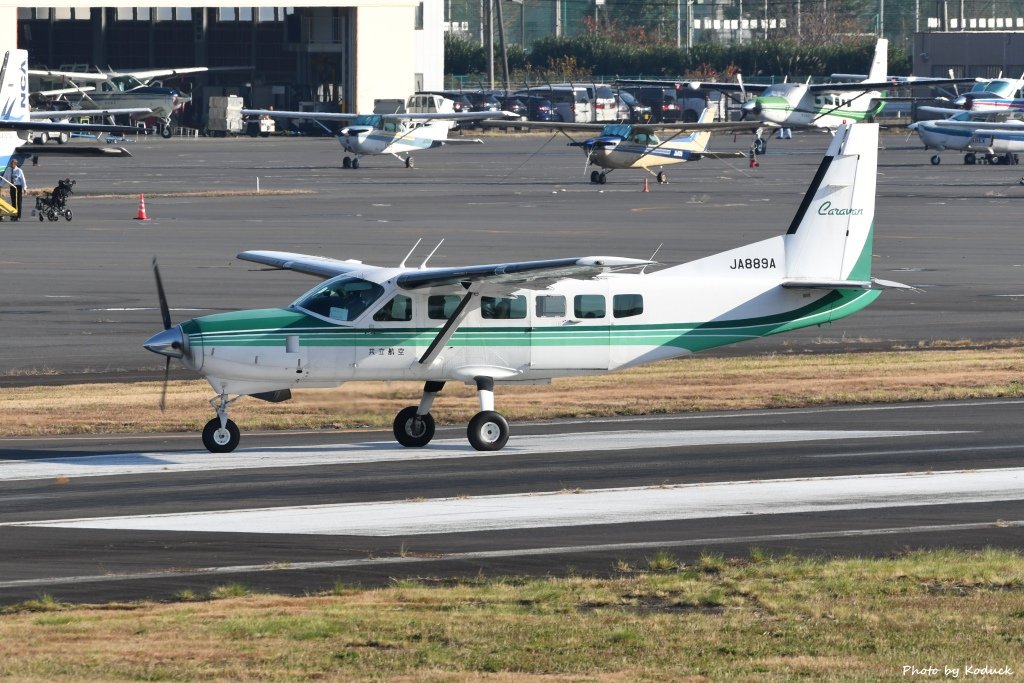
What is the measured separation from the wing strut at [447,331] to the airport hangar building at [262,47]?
109 meters

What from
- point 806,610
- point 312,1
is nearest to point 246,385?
point 806,610

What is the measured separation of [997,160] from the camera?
303ft

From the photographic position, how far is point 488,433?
67.8ft

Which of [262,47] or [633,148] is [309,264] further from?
[262,47]

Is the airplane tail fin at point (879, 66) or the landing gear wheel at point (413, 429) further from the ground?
the airplane tail fin at point (879, 66)

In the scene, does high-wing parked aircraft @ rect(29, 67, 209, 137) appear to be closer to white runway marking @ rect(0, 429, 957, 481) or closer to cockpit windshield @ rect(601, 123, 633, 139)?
cockpit windshield @ rect(601, 123, 633, 139)

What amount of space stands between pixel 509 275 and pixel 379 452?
341cm

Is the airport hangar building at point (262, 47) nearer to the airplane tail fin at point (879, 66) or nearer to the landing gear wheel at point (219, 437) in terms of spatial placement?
the airplane tail fin at point (879, 66)

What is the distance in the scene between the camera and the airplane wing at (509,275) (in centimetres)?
1864

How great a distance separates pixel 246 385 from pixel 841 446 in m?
7.95

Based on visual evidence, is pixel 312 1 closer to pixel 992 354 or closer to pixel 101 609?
pixel 992 354

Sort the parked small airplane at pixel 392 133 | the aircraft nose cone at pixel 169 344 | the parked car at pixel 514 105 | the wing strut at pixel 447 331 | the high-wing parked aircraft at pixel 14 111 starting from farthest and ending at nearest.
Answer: the parked car at pixel 514 105, the parked small airplane at pixel 392 133, the high-wing parked aircraft at pixel 14 111, the wing strut at pixel 447 331, the aircraft nose cone at pixel 169 344

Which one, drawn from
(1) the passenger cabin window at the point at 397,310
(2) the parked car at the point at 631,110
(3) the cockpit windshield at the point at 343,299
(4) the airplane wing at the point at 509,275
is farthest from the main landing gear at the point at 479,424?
(2) the parked car at the point at 631,110

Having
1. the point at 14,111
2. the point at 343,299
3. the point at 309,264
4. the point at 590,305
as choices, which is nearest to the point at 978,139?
the point at 14,111
